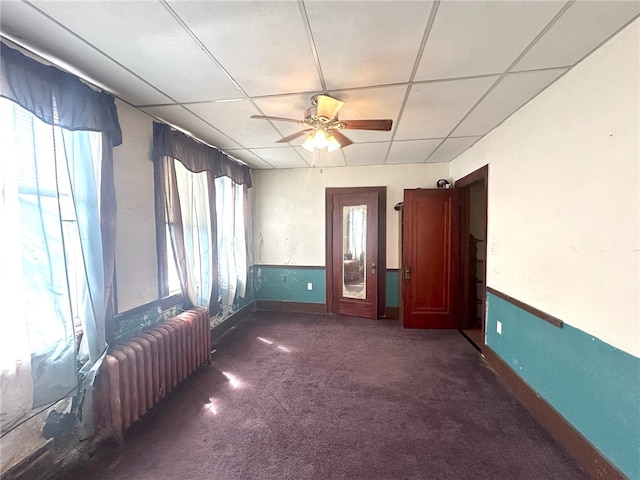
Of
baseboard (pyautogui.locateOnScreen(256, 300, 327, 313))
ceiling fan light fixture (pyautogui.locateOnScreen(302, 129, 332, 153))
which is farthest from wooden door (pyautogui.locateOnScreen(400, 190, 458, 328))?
ceiling fan light fixture (pyautogui.locateOnScreen(302, 129, 332, 153))

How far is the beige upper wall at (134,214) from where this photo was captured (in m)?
2.09

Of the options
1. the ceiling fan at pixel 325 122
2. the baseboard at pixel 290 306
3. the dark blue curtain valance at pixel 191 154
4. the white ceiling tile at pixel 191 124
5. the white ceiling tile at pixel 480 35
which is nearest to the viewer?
the white ceiling tile at pixel 480 35

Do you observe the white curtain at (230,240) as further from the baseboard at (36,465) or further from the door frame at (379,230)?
the baseboard at (36,465)

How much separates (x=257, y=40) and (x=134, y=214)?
1.72 metres

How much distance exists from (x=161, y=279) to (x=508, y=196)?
3445mm

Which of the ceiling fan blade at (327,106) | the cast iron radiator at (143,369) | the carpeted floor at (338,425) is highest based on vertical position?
the ceiling fan blade at (327,106)

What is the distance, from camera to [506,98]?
2070mm

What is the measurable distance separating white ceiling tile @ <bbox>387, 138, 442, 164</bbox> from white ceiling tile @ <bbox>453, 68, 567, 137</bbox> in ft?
1.45

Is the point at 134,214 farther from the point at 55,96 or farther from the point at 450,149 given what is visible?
the point at 450,149

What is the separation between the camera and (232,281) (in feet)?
12.0

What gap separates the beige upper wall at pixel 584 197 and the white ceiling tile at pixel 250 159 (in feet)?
9.96

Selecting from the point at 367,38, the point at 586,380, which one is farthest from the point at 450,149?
the point at 586,380

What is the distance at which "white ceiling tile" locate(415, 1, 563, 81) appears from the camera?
1.21 m

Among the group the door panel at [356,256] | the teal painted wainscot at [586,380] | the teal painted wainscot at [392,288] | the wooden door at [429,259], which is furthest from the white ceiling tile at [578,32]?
the teal painted wainscot at [392,288]
